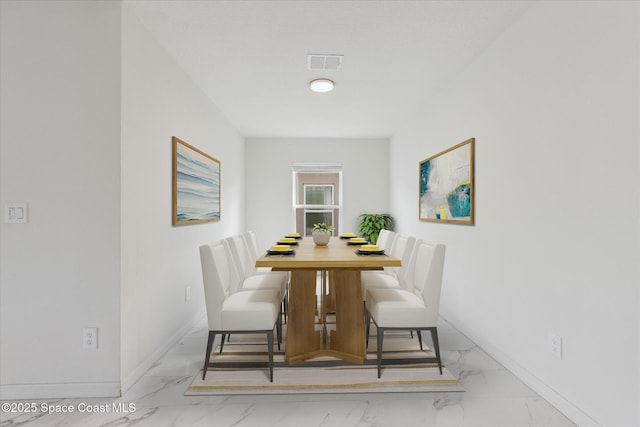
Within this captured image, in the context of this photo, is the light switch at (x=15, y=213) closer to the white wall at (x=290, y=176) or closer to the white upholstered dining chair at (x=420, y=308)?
the white upholstered dining chair at (x=420, y=308)

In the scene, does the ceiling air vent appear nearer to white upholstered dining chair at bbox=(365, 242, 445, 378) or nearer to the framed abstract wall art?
the framed abstract wall art

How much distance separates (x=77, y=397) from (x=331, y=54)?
298 centimetres

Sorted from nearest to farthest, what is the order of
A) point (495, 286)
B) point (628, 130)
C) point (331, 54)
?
point (628, 130)
point (495, 286)
point (331, 54)

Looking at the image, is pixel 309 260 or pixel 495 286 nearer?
pixel 309 260

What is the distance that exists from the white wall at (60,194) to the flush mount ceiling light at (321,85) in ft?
5.75

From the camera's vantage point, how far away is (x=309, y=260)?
227 centimetres

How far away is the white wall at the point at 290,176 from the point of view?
6.16 metres

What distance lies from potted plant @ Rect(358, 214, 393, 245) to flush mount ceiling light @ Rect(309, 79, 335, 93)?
9.49 feet

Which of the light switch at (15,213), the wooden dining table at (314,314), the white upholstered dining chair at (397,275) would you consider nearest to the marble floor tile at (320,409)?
the wooden dining table at (314,314)

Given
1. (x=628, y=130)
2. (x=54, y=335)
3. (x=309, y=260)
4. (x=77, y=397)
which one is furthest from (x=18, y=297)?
(x=628, y=130)

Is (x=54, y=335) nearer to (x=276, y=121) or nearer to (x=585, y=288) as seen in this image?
(x=585, y=288)

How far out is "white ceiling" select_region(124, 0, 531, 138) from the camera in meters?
2.22

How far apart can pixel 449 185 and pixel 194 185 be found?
2.51 meters

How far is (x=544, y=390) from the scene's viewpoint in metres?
2.05
